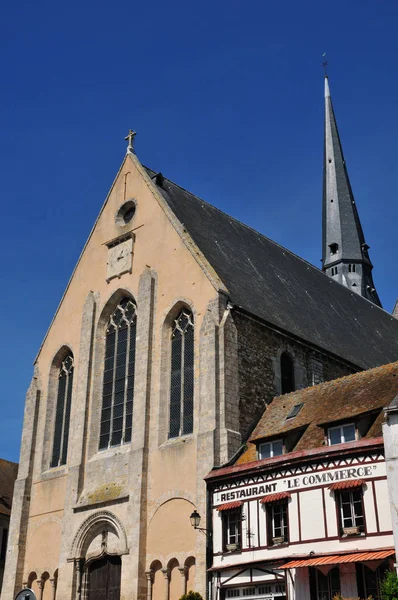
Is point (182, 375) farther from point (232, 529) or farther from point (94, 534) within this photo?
point (94, 534)

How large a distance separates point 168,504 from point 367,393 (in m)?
6.97

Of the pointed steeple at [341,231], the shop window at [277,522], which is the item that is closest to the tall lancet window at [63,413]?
the shop window at [277,522]

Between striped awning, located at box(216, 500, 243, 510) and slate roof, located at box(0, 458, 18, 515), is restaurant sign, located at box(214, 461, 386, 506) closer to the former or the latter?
striped awning, located at box(216, 500, 243, 510)

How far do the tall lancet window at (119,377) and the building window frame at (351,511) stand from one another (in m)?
9.47

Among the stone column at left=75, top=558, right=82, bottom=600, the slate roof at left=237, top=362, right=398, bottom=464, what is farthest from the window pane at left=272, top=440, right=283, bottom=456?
the stone column at left=75, top=558, right=82, bottom=600

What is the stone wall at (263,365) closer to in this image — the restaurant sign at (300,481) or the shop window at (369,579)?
the restaurant sign at (300,481)

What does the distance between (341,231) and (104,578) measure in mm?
33888

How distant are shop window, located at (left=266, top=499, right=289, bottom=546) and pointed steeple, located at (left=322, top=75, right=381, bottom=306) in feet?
99.4

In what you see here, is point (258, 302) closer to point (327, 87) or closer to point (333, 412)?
point (333, 412)

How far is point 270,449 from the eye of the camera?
866 inches

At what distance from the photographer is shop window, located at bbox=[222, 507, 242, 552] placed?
20.8 m

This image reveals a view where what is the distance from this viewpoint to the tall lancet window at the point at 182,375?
24.7m

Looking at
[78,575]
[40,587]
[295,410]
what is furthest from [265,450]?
[40,587]

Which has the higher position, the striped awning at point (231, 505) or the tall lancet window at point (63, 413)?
the tall lancet window at point (63, 413)
